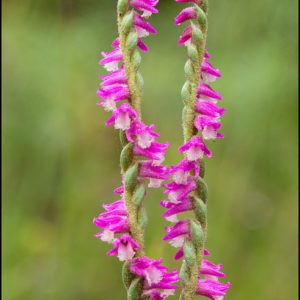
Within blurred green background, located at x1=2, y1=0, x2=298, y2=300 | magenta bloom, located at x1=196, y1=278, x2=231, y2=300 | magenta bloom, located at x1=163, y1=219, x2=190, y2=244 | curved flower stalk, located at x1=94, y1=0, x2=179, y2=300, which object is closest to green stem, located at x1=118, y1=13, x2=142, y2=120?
curved flower stalk, located at x1=94, y1=0, x2=179, y2=300

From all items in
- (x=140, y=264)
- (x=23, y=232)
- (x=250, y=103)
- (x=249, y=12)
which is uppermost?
(x=249, y=12)

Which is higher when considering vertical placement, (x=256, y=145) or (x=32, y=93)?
(x=32, y=93)

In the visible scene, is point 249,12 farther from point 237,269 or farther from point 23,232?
point 23,232

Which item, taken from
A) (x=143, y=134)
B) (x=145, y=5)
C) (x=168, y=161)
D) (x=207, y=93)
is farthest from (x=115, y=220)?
(x=168, y=161)

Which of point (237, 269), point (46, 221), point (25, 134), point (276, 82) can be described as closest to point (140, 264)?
point (237, 269)

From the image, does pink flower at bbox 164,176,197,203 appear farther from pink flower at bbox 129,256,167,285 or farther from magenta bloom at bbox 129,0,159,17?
magenta bloom at bbox 129,0,159,17

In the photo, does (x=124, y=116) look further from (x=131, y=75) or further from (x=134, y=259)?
(x=134, y=259)
